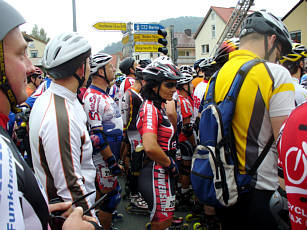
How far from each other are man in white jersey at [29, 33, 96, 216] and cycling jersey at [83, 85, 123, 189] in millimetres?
1322

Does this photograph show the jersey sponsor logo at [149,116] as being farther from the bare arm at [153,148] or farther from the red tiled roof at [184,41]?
the red tiled roof at [184,41]

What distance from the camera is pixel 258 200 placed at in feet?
6.40

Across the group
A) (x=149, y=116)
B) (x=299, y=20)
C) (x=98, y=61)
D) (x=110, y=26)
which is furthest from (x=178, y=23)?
(x=149, y=116)

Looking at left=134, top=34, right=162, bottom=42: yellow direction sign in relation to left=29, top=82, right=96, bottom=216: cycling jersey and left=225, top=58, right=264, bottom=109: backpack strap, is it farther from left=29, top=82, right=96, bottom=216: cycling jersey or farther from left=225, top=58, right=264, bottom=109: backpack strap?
left=29, top=82, right=96, bottom=216: cycling jersey

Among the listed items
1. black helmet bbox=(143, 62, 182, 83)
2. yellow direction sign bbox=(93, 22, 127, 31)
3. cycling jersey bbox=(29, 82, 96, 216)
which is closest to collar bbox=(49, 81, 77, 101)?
cycling jersey bbox=(29, 82, 96, 216)

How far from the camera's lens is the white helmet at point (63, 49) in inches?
80.7

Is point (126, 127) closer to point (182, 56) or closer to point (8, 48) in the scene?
point (8, 48)

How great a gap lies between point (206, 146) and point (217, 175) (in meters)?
0.25

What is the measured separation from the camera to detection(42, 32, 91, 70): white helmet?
6.72ft

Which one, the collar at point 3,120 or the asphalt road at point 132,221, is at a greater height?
the collar at point 3,120

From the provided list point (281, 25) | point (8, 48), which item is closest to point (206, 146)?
point (281, 25)

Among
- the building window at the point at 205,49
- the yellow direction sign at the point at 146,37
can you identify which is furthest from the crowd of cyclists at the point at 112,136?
the building window at the point at 205,49

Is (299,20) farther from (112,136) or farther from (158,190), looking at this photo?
(158,190)

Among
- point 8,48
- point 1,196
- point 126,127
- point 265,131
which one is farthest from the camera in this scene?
point 126,127
